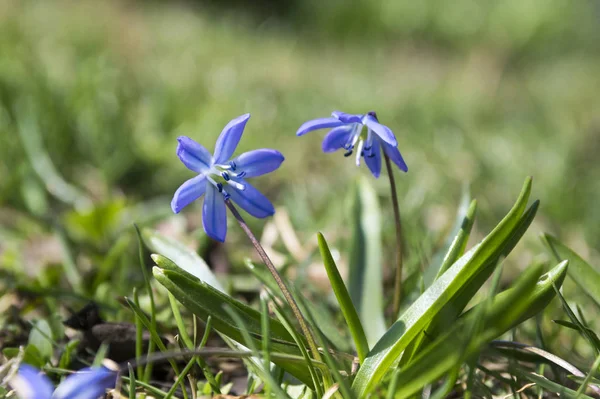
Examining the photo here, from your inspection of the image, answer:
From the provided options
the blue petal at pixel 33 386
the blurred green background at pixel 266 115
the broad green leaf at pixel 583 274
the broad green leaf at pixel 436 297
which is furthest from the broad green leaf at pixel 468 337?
the blurred green background at pixel 266 115

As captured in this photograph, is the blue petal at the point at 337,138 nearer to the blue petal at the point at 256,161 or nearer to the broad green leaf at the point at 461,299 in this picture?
the blue petal at the point at 256,161

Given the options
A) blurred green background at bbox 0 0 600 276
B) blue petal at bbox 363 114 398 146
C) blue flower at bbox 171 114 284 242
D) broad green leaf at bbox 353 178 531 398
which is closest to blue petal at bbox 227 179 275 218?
blue flower at bbox 171 114 284 242

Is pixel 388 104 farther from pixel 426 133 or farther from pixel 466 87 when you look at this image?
pixel 466 87

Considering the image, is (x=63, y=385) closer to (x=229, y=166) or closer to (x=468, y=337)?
(x=229, y=166)

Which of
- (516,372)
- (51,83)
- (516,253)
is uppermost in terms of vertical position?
(51,83)

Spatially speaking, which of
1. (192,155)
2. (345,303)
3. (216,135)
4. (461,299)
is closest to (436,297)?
(461,299)

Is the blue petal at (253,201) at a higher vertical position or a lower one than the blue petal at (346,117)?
lower

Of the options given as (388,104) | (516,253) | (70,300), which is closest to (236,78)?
(388,104)
